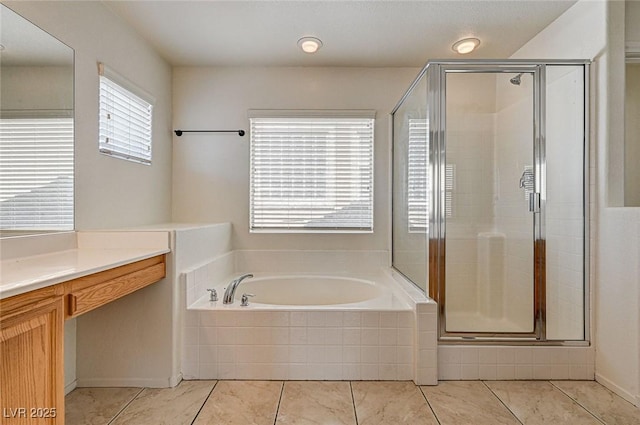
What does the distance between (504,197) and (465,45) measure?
1216 mm

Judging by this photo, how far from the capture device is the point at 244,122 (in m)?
3.10

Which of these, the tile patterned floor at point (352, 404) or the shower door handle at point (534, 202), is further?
the shower door handle at point (534, 202)

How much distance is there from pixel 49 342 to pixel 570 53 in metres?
3.08

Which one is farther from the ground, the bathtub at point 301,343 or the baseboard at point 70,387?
the bathtub at point 301,343

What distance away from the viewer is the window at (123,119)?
6.99ft

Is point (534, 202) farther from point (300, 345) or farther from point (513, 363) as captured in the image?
point (300, 345)

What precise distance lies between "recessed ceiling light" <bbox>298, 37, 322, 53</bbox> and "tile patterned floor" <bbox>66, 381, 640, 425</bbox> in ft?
7.58

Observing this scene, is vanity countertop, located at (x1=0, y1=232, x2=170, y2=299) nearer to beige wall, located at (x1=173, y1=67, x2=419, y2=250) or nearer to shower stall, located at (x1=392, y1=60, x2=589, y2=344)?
beige wall, located at (x1=173, y1=67, x2=419, y2=250)

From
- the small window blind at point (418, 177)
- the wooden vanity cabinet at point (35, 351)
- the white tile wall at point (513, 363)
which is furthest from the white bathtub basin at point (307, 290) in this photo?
the wooden vanity cabinet at point (35, 351)

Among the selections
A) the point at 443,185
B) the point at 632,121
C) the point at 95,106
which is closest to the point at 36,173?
the point at 95,106

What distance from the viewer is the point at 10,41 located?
58.6 inches

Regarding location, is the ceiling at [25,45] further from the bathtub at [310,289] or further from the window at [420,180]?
the window at [420,180]

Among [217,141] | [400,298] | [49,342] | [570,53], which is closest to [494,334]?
[400,298]

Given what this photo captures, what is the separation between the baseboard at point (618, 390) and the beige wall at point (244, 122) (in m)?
1.65
